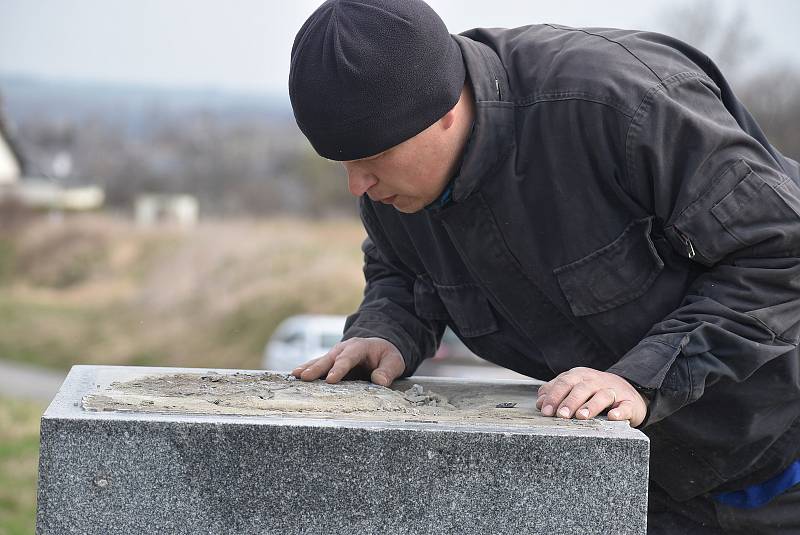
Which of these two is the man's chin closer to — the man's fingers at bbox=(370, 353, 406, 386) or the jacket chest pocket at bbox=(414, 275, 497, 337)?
the jacket chest pocket at bbox=(414, 275, 497, 337)

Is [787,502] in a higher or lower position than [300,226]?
higher

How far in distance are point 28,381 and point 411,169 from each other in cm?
1429

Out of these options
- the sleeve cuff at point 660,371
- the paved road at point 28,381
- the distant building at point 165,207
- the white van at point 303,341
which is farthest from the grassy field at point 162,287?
the sleeve cuff at point 660,371

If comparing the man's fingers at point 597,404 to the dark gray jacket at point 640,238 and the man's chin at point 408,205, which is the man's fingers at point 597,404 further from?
the man's chin at point 408,205

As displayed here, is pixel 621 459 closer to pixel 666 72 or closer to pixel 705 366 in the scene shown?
pixel 705 366

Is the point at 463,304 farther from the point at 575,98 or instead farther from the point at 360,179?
the point at 575,98

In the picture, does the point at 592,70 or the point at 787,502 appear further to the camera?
the point at 787,502

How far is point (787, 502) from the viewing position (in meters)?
2.46

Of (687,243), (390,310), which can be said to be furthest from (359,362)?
(687,243)

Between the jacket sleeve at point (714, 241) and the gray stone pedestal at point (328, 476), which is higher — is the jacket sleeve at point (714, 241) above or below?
above

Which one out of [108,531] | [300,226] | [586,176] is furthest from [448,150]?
[300,226]

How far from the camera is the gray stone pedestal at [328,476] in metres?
→ 1.91

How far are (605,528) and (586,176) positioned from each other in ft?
2.44

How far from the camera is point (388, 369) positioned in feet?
8.55
